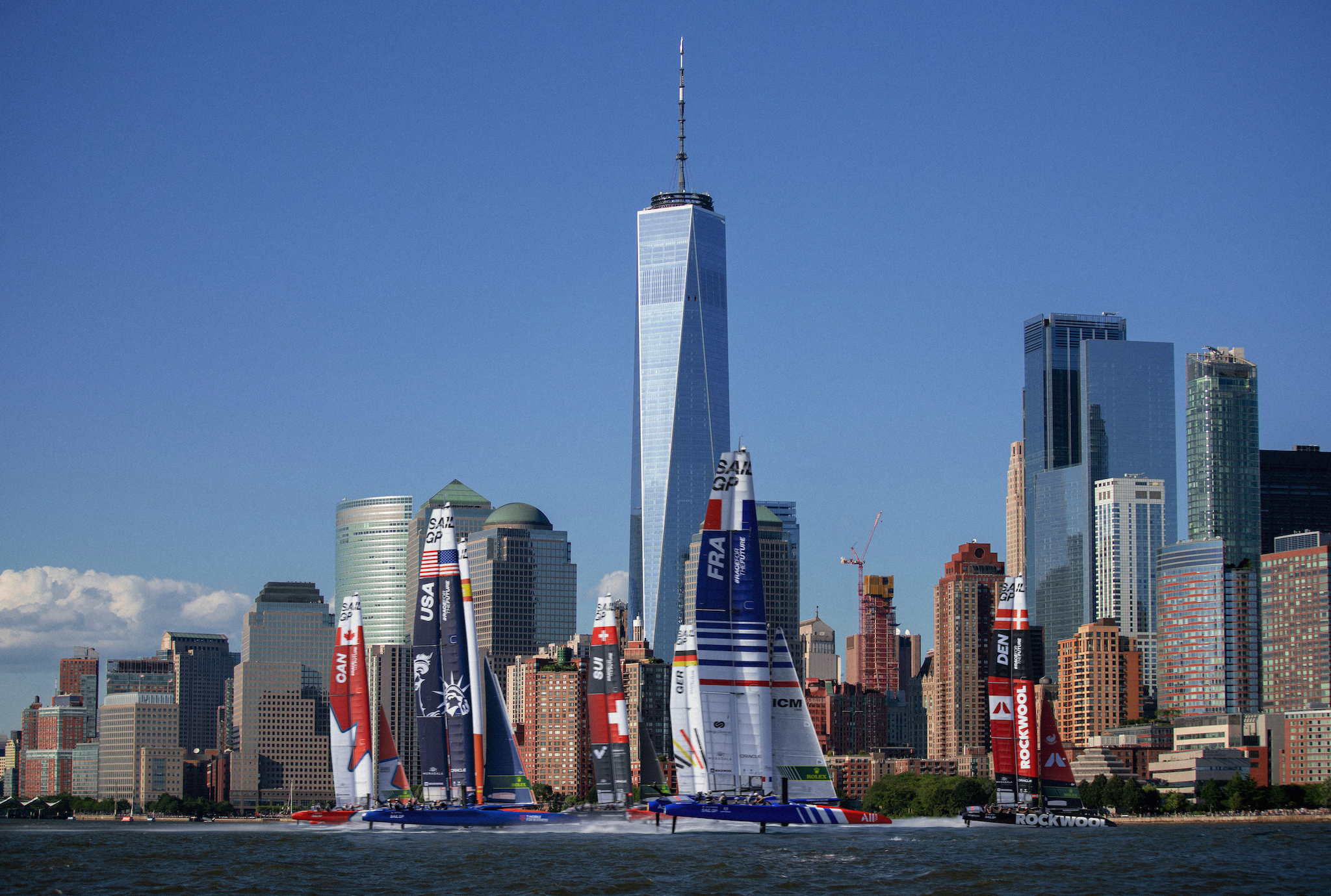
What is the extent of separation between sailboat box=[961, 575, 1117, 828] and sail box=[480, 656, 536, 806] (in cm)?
4087

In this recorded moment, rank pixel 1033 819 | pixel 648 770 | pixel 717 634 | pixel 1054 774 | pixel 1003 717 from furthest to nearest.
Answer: pixel 648 770
pixel 1054 774
pixel 1033 819
pixel 1003 717
pixel 717 634

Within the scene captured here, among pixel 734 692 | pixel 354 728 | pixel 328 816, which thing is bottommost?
pixel 328 816

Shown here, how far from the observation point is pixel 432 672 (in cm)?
11562

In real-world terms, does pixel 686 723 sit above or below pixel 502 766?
above

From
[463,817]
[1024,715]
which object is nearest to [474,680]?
[463,817]

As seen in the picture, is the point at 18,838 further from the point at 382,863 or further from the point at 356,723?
the point at 382,863

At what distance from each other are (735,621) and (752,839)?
16124 millimetres

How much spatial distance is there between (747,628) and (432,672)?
28213 mm

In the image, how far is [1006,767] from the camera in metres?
140

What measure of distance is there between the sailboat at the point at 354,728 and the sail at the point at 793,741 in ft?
128

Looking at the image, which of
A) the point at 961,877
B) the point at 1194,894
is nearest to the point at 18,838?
the point at 961,877

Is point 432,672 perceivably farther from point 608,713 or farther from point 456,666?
point 608,713

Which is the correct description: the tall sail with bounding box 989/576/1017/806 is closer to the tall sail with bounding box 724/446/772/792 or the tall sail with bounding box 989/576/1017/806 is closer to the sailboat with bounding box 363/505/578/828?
the sailboat with bounding box 363/505/578/828

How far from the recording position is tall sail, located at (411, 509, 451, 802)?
115375 mm
